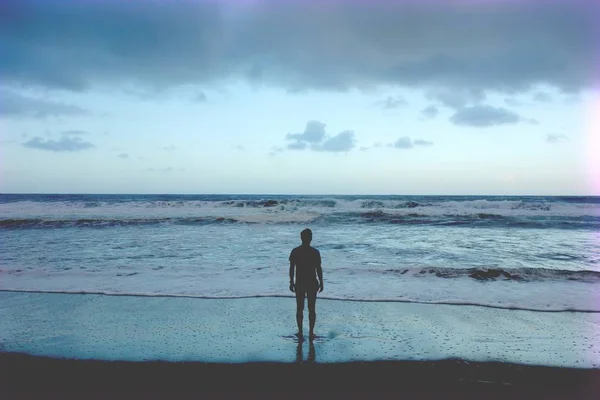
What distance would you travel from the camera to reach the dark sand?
14.8 ft

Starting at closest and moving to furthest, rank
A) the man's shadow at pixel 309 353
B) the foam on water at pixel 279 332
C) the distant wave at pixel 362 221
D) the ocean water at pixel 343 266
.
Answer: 1. the man's shadow at pixel 309 353
2. the foam on water at pixel 279 332
3. the ocean water at pixel 343 266
4. the distant wave at pixel 362 221

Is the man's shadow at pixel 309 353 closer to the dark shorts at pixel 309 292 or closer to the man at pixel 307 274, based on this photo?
the man at pixel 307 274

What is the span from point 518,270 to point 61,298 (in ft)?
38.0

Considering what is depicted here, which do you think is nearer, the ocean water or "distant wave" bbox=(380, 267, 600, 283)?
the ocean water

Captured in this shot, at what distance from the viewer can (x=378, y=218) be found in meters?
33.6

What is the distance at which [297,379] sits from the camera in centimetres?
479

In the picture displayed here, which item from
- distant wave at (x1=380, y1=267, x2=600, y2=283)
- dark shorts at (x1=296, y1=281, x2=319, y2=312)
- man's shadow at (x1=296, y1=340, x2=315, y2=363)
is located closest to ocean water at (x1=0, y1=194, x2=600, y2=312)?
distant wave at (x1=380, y1=267, x2=600, y2=283)

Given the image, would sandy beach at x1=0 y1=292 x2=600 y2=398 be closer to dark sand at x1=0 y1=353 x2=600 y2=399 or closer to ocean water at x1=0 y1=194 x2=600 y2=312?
dark sand at x1=0 y1=353 x2=600 y2=399

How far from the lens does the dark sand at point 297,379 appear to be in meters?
4.50

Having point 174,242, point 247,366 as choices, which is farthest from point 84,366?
point 174,242

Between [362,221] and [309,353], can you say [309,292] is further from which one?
[362,221]

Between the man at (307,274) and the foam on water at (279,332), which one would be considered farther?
the man at (307,274)

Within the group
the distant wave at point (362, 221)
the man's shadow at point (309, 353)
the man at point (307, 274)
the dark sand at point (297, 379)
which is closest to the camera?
the dark sand at point (297, 379)

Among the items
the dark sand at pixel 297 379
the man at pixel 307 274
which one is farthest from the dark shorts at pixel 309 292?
the dark sand at pixel 297 379
